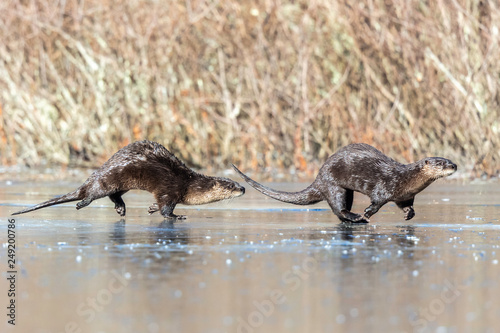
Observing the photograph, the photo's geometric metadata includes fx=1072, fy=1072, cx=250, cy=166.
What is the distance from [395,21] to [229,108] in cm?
179

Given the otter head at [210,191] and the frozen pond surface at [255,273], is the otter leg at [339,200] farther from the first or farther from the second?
the otter head at [210,191]

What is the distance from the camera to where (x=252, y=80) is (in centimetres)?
1016

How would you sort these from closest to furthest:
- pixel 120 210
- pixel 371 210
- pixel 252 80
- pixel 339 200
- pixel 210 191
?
1. pixel 371 210
2. pixel 339 200
3. pixel 120 210
4. pixel 210 191
5. pixel 252 80

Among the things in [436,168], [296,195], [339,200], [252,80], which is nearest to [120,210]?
[296,195]

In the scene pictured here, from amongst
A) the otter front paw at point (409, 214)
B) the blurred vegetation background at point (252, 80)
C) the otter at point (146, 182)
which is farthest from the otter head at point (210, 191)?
the blurred vegetation background at point (252, 80)

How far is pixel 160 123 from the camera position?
10.8 m

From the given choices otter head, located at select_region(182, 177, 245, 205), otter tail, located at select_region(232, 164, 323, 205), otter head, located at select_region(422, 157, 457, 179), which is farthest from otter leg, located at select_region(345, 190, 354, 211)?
otter head, located at select_region(182, 177, 245, 205)

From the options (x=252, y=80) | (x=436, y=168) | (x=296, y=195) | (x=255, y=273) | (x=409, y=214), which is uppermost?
(x=252, y=80)

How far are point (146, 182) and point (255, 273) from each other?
2.50 meters

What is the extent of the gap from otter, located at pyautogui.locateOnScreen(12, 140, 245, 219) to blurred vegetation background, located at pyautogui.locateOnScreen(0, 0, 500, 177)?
3.67 meters

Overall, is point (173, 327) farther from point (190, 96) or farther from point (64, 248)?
point (190, 96)

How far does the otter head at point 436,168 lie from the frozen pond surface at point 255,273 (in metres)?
0.26

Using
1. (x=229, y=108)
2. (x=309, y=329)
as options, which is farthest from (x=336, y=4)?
(x=309, y=329)

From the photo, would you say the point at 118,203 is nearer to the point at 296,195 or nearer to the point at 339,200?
the point at 296,195
